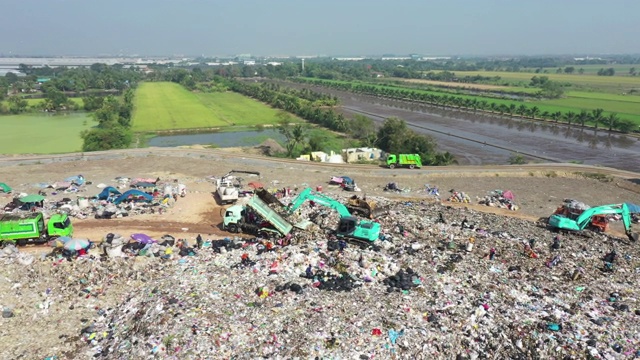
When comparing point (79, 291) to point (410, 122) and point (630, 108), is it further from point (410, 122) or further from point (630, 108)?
point (630, 108)

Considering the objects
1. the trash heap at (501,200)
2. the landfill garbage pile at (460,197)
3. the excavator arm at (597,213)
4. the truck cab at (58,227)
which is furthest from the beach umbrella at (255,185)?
the excavator arm at (597,213)

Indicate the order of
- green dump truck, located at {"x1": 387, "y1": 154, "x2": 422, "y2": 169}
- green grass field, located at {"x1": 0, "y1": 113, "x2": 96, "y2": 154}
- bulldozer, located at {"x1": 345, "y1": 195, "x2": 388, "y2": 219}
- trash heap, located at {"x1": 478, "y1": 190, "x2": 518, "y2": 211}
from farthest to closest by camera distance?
green grass field, located at {"x1": 0, "y1": 113, "x2": 96, "y2": 154}
green dump truck, located at {"x1": 387, "y1": 154, "x2": 422, "y2": 169}
trash heap, located at {"x1": 478, "y1": 190, "x2": 518, "y2": 211}
bulldozer, located at {"x1": 345, "y1": 195, "x2": 388, "y2": 219}

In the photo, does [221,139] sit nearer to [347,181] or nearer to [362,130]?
[362,130]

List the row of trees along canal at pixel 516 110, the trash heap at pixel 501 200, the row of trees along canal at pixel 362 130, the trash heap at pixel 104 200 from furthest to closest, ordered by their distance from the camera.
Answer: the row of trees along canal at pixel 516 110 → the row of trees along canal at pixel 362 130 → the trash heap at pixel 501 200 → the trash heap at pixel 104 200

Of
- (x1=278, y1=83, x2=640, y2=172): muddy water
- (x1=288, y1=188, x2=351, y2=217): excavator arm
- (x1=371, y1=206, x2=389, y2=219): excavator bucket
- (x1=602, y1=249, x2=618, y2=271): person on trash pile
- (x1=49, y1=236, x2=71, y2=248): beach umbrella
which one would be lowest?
(x1=278, y1=83, x2=640, y2=172): muddy water

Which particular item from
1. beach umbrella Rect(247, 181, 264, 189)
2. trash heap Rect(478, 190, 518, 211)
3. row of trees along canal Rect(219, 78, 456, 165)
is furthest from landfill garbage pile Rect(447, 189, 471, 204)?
beach umbrella Rect(247, 181, 264, 189)

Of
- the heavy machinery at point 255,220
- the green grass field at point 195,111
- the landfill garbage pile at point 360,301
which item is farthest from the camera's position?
the green grass field at point 195,111

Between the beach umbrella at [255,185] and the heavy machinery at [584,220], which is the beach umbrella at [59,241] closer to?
the beach umbrella at [255,185]

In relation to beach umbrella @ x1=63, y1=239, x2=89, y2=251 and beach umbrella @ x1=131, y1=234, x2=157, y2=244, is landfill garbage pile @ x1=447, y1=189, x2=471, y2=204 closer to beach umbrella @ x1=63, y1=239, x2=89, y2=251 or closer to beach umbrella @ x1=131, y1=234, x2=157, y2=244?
beach umbrella @ x1=131, y1=234, x2=157, y2=244
